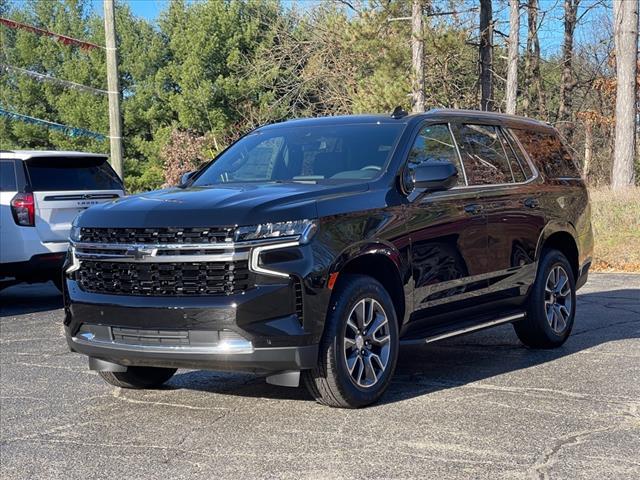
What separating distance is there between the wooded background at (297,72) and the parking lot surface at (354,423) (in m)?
18.4

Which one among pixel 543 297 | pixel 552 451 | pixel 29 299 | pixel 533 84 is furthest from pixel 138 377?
pixel 533 84

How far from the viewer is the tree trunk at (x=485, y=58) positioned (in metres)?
28.2

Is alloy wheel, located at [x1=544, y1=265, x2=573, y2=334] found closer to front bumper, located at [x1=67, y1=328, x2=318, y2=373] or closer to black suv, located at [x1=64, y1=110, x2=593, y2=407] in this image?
black suv, located at [x1=64, y1=110, x2=593, y2=407]

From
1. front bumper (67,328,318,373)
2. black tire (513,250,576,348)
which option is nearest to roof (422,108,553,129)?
black tire (513,250,576,348)

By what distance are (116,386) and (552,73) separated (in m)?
35.6

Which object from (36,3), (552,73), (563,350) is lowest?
(563,350)

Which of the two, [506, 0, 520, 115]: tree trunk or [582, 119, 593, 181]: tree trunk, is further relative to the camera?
[582, 119, 593, 181]: tree trunk

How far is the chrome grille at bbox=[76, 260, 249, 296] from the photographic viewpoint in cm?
518

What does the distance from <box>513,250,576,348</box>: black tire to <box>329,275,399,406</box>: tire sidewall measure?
2049 millimetres

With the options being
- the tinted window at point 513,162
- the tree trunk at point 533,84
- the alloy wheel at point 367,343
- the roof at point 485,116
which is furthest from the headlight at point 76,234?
the tree trunk at point 533,84

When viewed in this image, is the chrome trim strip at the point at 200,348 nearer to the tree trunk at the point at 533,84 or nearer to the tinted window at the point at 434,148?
the tinted window at the point at 434,148

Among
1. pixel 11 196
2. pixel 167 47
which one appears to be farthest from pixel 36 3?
Result: pixel 11 196

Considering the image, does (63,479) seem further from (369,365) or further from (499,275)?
(499,275)

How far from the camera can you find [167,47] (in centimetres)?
4544
